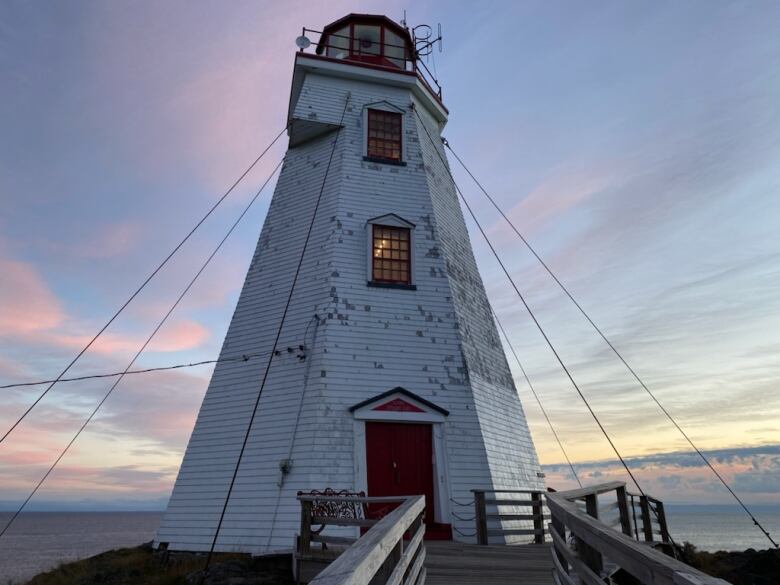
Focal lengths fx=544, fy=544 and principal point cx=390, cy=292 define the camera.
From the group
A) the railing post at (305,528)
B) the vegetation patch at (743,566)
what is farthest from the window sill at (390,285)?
the vegetation patch at (743,566)

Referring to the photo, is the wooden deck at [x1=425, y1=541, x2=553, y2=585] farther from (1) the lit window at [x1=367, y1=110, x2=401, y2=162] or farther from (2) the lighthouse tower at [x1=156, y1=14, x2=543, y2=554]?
(1) the lit window at [x1=367, y1=110, x2=401, y2=162]

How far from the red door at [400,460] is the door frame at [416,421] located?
0.14 m

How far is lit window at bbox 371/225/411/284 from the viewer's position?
13.1 meters

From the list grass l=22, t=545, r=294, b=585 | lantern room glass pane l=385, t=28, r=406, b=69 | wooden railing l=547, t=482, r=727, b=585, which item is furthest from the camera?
lantern room glass pane l=385, t=28, r=406, b=69

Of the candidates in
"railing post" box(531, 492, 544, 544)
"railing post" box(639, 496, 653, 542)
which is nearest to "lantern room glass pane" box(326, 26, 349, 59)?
"railing post" box(531, 492, 544, 544)

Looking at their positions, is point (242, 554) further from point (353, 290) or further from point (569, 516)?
point (569, 516)

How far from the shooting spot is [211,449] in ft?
38.7

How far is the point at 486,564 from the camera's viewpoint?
319 inches

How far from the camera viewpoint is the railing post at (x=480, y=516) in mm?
10430

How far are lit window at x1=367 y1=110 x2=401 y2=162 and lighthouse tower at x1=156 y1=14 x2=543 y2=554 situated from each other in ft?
0.19

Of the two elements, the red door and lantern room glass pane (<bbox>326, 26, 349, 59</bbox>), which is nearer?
the red door

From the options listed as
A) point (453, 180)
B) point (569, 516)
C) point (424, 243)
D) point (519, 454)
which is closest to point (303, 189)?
point (424, 243)

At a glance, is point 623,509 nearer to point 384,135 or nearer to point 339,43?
point 384,135

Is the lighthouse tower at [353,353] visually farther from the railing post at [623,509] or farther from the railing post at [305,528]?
the railing post at [623,509]
